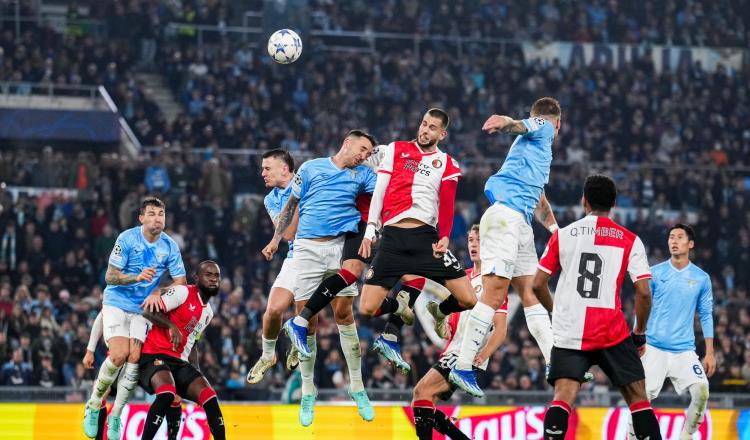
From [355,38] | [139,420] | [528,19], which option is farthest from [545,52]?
[139,420]

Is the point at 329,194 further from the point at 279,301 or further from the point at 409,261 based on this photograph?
the point at 409,261

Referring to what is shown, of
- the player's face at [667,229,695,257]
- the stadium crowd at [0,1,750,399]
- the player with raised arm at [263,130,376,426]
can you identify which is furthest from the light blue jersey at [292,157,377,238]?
the stadium crowd at [0,1,750,399]

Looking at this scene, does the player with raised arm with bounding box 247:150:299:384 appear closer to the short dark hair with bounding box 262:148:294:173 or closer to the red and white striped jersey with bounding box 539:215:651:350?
the short dark hair with bounding box 262:148:294:173

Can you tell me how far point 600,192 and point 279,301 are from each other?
4190 millimetres

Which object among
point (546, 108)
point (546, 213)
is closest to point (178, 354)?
point (546, 213)

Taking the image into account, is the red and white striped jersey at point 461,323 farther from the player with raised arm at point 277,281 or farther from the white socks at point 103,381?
the white socks at point 103,381

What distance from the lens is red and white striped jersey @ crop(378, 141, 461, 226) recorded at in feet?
38.4

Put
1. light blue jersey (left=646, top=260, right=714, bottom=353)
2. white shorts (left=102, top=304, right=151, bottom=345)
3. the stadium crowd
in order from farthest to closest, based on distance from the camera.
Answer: the stadium crowd < light blue jersey (left=646, top=260, right=714, bottom=353) < white shorts (left=102, top=304, right=151, bottom=345)

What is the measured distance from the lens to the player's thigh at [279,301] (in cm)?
1273

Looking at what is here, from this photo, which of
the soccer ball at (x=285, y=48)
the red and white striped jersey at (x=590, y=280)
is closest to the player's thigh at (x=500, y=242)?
the red and white striped jersey at (x=590, y=280)

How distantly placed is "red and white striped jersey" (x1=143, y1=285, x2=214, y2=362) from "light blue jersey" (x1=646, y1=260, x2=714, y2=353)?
529 centimetres

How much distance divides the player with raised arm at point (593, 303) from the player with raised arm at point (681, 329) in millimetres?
3902

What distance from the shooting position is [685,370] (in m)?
13.7

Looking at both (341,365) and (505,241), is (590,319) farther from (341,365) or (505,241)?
(341,365)
